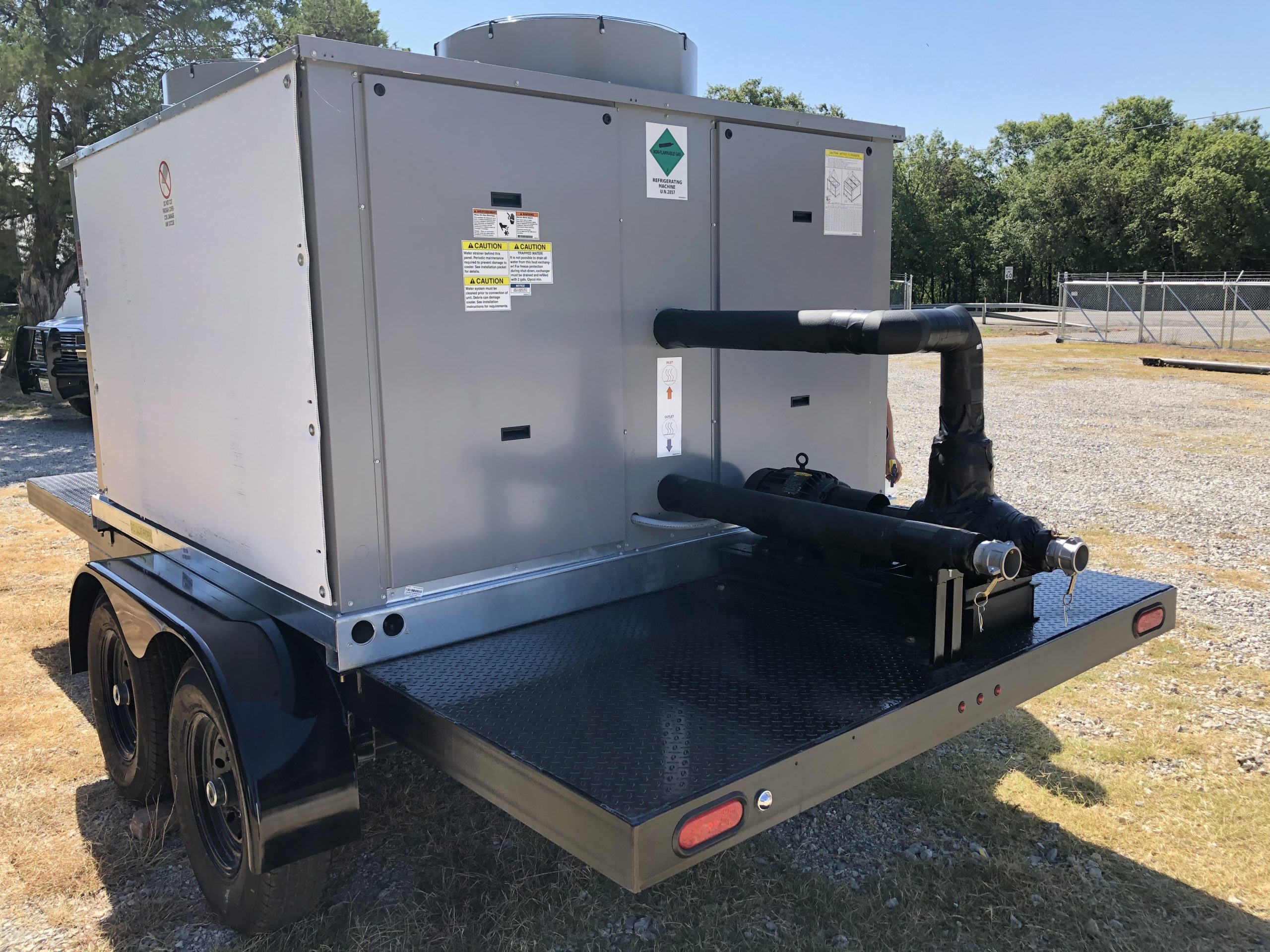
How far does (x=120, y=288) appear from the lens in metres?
3.82

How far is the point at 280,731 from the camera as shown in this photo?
8.34 feet

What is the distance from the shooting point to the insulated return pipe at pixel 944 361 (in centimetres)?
261

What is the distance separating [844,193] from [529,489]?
174 cm

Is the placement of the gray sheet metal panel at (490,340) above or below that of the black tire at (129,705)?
above

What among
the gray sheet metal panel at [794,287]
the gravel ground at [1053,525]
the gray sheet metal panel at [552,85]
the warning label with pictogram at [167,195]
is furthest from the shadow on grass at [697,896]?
the gray sheet metal panel at [552,85]

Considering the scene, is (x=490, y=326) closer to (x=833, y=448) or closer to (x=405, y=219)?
(x=405, y=219)

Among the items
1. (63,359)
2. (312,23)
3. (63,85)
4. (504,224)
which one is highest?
(312,23)

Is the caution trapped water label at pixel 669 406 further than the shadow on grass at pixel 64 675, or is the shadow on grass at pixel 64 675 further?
the shadow on grass at pixel 64 675

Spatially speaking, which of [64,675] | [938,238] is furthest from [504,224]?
[938,238]

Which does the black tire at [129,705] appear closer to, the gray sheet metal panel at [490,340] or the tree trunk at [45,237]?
the gray sheet metal panel at [490,340]

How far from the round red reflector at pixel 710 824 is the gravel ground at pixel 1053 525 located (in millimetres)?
1110

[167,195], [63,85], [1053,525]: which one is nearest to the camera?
[167,195]

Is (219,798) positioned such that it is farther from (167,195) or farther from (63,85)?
(63,85)

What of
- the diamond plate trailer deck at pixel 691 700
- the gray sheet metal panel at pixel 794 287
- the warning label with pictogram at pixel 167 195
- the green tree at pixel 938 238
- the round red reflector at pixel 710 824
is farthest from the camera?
the green tree at pixel 938 238
